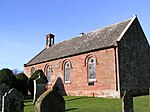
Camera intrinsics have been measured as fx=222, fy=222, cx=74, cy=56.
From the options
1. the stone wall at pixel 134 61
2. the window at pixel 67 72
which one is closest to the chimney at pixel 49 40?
the window at pixel 67 72

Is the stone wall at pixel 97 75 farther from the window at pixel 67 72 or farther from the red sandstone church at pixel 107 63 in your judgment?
the window at pixel 67 72

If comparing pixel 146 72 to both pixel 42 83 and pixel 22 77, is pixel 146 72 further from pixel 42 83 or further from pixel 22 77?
pixel 22 77

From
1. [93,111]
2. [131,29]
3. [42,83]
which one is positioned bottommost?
[93,111]

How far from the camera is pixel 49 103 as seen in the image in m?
8.30

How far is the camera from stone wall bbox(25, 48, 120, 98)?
25.4 metres

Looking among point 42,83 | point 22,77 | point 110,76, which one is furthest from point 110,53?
point 22,77

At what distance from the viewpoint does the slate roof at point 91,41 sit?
27.3 m

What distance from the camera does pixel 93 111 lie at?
49.2 ft

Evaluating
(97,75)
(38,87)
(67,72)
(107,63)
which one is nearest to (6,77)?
(67,72)

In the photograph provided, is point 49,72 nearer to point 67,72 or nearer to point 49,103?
point 67,72

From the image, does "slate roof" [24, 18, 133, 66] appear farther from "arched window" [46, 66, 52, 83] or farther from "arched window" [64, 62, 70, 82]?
"arched window" [46, 66, 52, 83]

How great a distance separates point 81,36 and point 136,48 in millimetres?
9795

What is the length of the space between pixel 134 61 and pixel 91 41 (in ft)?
20.9

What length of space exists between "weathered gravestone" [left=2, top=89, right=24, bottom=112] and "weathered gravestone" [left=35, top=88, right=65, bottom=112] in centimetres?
65
